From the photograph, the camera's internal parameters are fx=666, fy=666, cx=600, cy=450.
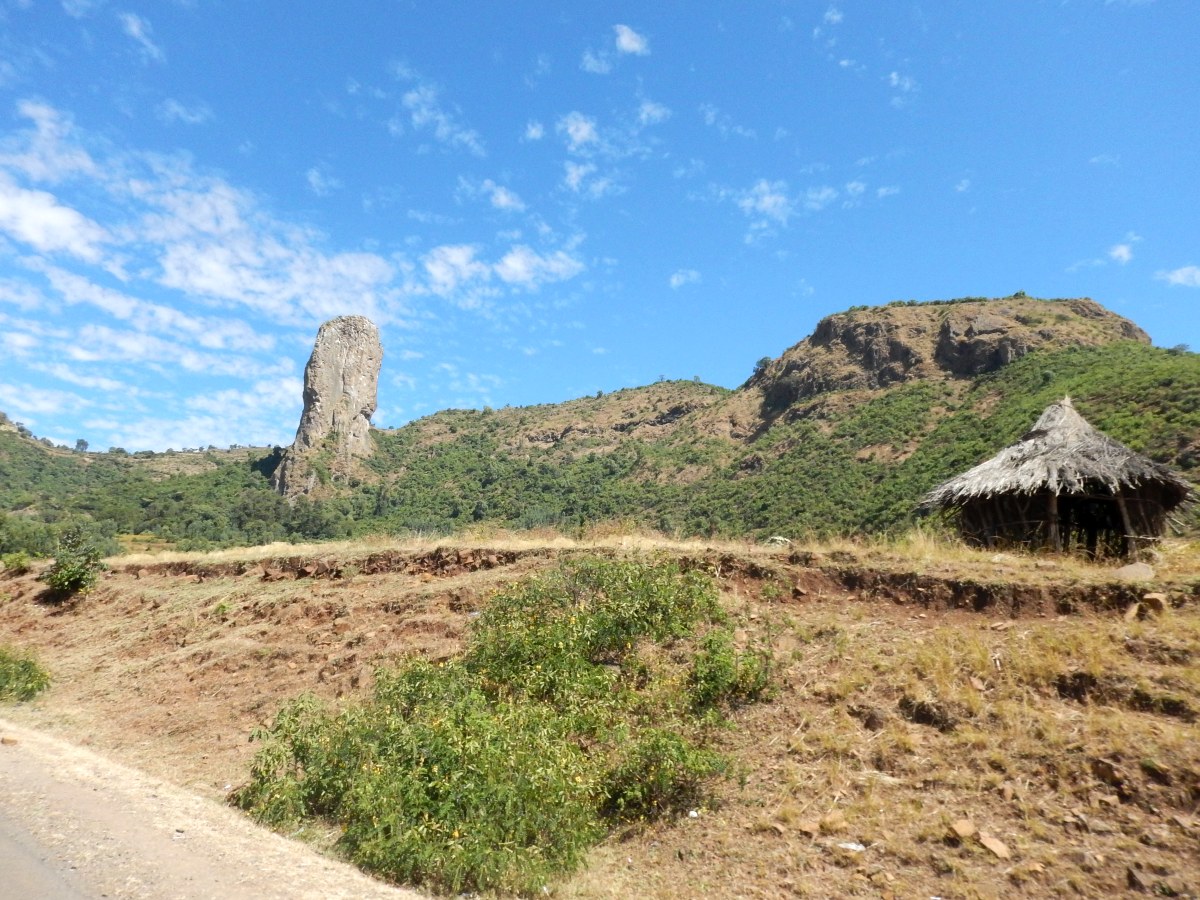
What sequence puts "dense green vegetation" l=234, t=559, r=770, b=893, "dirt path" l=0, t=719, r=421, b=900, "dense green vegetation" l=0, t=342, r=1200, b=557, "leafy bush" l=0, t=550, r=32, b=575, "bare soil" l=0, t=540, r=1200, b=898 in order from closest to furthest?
"dirt path" l=0, t=719, r=421, b=900 → "bare soil" l=0, t=540, r=1200, b=898 → "dense green vegetation" l=234, t=559, r=770, b=893 → "leafy bush" l=0, t=550, r=32, b=575 → "dense green vegetation" l=0, t=342, r=1200, b=557

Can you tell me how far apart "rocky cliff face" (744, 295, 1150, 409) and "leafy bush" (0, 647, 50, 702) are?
60738 millimetres

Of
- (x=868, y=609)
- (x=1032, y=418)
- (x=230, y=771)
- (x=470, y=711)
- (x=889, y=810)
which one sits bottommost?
(x=230, y=771)

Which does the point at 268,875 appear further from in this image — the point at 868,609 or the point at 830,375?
the point at 830,375

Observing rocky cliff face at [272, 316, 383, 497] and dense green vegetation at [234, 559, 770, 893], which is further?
rocky cliff face at [272, 316, 383, 497]

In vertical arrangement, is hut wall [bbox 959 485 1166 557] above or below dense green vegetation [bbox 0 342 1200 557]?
below

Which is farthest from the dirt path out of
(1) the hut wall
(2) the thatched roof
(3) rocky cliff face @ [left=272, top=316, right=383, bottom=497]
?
(3) rocky cliff face @ [left=272, top=316, right=383, bottom=497]

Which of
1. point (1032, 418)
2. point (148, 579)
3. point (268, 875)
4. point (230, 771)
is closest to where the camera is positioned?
point (268, 875)

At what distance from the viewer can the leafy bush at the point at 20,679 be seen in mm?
10672

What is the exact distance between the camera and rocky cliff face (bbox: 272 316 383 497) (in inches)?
2982

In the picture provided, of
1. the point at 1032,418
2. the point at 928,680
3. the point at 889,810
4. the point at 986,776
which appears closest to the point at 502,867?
the point at 889,810

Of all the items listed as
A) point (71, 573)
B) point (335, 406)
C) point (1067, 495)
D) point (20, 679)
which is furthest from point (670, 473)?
point (20, 679)

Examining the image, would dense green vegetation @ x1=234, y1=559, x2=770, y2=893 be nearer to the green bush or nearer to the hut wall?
the green bush

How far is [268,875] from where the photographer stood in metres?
4.73

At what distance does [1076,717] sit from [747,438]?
65145 millimetres
